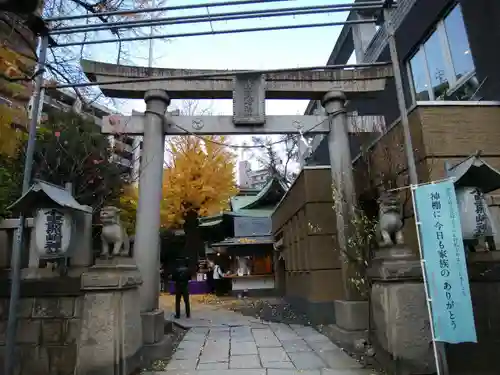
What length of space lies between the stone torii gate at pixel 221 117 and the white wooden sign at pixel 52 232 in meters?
1.74

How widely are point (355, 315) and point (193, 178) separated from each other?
58.7ft

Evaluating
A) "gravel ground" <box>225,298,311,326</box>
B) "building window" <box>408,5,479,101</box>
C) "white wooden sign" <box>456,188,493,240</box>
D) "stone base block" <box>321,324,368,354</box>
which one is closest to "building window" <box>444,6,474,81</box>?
"building window" <box>408,5,479,101</box>

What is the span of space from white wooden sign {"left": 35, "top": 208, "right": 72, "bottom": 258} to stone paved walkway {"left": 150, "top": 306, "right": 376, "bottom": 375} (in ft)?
8.40

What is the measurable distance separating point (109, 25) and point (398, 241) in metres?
6.14

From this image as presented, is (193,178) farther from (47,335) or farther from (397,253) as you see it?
(397,253)

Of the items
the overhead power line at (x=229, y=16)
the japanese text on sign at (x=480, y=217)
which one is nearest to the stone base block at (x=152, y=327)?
the overhead power line at (x=229, y=16)

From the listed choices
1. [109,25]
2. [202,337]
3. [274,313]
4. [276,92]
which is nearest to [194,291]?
[274,313]

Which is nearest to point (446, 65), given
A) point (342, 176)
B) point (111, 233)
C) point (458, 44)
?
point (458, 44)

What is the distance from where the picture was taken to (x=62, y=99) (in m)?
30.6

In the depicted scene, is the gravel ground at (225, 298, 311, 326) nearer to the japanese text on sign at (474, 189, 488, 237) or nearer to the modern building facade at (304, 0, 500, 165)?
the japanese text on sign at (474, 189, 488, 237)

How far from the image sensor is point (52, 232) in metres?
5.42

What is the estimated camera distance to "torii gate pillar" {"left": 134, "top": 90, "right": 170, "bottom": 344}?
263 inches

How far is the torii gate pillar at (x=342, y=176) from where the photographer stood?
725cm

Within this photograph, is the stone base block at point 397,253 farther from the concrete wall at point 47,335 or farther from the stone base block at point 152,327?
the concrete wall at point 47,335
